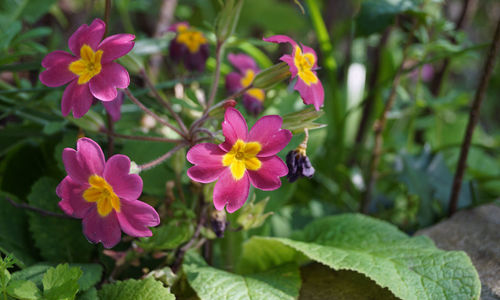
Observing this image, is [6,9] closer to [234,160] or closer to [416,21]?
[234,160]

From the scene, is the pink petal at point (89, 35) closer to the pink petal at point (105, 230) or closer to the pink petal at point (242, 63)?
the pink petal at point (105, 230)

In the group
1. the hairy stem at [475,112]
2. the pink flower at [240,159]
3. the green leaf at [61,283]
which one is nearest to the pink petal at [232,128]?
the pink flower at [240,159]

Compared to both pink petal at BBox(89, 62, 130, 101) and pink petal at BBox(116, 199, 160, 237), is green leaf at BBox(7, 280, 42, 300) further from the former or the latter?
pink petal at BBox(89, 62, 130, 101)

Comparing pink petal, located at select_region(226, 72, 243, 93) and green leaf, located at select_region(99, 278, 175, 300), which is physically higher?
pink petal, located at select_region(226, 72, 243, 93)

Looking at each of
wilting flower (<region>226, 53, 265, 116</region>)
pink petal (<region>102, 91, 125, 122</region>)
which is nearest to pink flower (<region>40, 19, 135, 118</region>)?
pink petal (<region>102, 91, 125, 122</region>)

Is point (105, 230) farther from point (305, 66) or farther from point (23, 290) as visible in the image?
point (305, 66)

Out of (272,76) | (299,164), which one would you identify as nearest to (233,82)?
(272,76)
